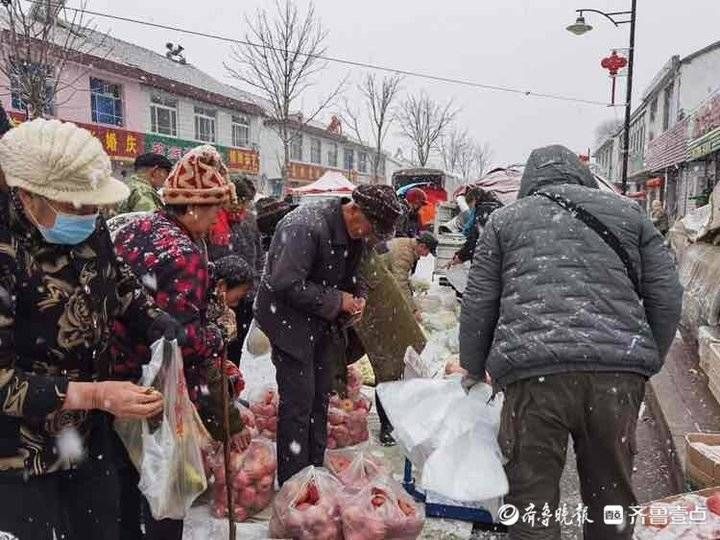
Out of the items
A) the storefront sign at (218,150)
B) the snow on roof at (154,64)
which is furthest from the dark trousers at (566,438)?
the snow on roof at (154,64)

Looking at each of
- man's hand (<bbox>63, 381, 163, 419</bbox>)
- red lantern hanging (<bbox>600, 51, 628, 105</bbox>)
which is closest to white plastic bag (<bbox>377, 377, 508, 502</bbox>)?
man's hand (<bbox>63, 381, 163, 419</bbox>)

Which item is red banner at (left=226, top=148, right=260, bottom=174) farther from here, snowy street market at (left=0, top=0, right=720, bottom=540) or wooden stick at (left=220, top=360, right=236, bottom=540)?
wooden stick at (left=220, top=360, right=236, bottom=540)

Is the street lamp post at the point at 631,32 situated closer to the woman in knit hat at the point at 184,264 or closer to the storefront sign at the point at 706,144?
the storefront sign at the point at 706,144

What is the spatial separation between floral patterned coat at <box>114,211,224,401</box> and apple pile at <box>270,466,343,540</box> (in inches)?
35.3

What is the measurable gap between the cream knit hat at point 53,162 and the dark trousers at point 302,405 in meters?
1.66

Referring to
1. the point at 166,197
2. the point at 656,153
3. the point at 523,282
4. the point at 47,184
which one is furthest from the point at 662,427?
the point at 656,153

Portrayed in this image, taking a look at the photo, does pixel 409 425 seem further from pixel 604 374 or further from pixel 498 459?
pixel 604 374

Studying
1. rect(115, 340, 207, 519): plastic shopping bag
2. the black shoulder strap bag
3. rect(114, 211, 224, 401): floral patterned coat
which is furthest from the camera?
the black shoulder strap bag

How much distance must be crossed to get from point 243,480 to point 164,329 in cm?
142

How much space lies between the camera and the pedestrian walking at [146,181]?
475 cm

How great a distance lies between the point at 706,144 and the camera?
Result: 1450 cm

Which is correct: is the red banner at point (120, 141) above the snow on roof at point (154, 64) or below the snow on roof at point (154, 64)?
below

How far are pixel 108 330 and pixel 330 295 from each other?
1.29 m

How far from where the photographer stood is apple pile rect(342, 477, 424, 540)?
2654 millimetres
